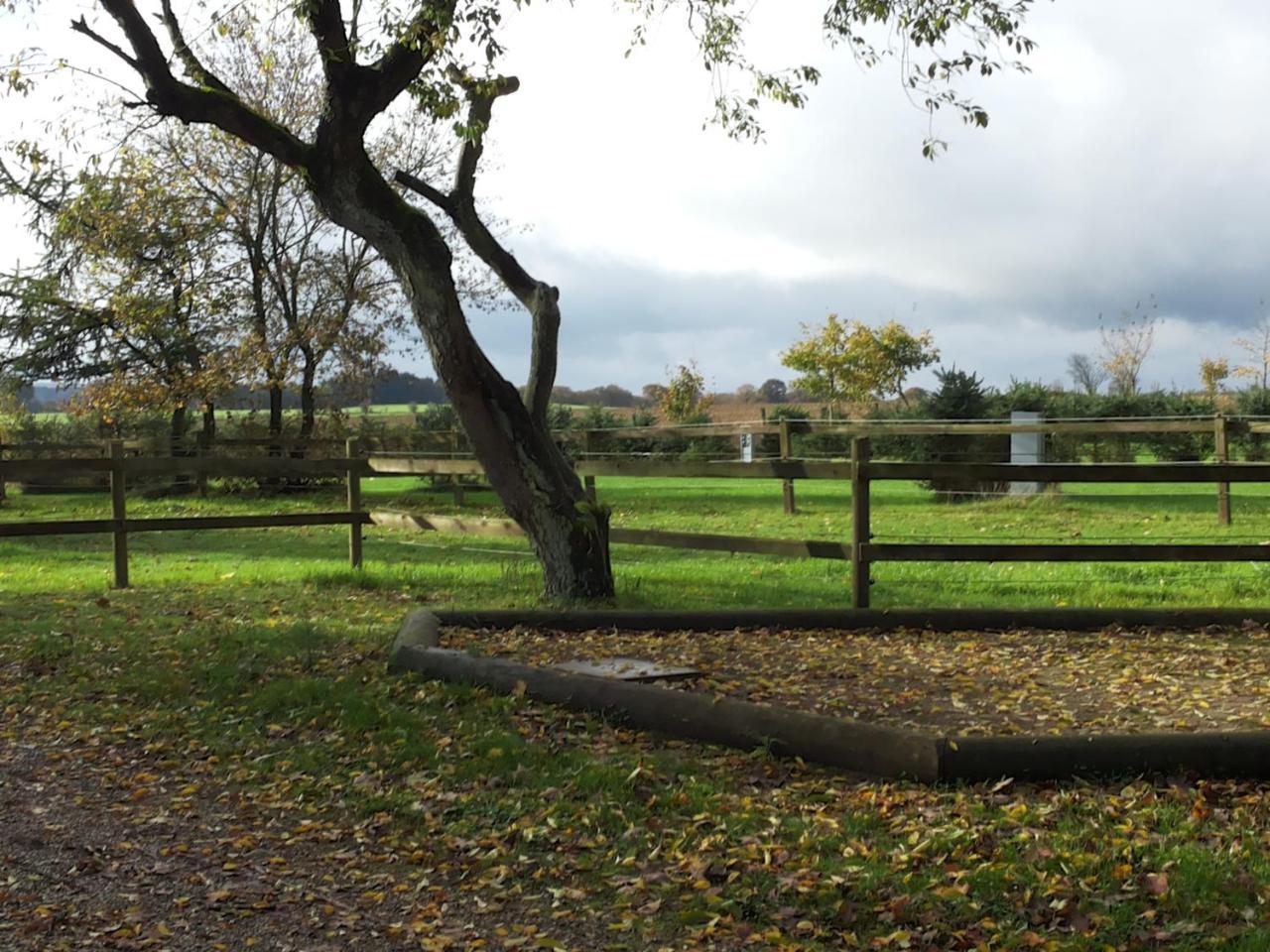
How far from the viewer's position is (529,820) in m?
4.85

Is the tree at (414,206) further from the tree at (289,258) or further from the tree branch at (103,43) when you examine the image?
the tree at (289,258)

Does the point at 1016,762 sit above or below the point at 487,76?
below

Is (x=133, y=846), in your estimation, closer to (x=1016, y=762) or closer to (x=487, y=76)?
(x=1016, y=762)

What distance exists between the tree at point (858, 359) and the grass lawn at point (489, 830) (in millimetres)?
34590

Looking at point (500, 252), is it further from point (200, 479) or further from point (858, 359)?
point (858, 359)

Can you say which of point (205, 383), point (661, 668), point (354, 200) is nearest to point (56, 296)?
point (205, 383)

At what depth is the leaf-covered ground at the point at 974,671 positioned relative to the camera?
609 centimetres

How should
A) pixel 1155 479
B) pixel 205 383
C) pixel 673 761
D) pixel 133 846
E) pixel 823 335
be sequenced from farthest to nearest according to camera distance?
pixel 823 335
pixel 205 383
pixel 1155 479
pixel 673 761
pixel 133 846

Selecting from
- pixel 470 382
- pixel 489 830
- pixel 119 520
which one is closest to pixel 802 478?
pixel 470 382

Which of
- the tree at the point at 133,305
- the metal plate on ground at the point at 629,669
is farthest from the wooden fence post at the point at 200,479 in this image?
the metal plate on ground at the point at 629,669

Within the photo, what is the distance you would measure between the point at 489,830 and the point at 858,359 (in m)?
38.9

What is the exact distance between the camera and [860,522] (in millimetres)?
9484

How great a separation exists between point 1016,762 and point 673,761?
1.46 metres

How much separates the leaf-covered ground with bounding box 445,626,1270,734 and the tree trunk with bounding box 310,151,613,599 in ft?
5.65
